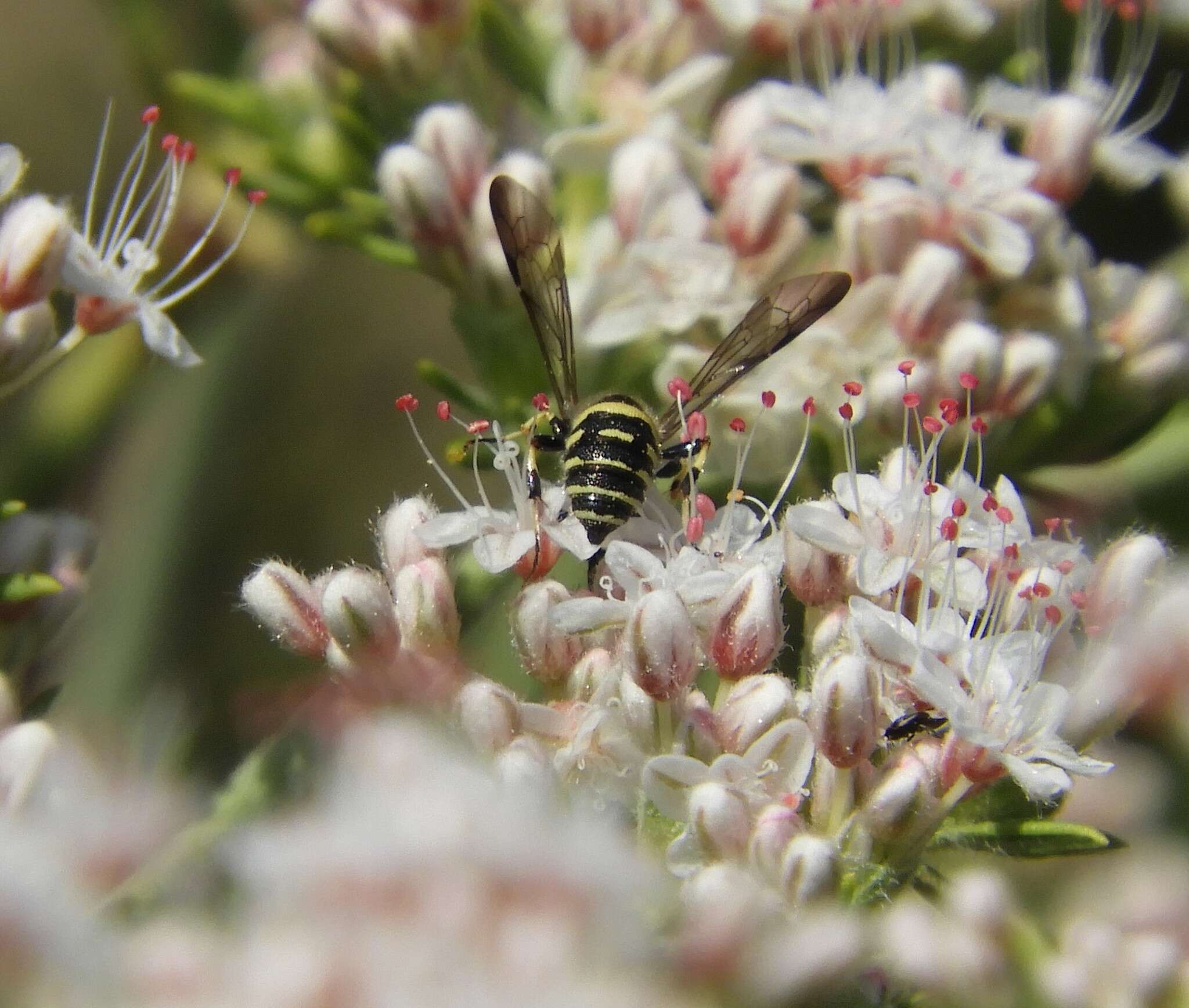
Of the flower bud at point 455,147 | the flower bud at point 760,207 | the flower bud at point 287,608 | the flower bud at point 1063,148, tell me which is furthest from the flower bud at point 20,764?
the flower bud at point 1063,148

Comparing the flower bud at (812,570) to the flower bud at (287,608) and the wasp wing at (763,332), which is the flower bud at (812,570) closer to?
the wasp wing at (763,332)

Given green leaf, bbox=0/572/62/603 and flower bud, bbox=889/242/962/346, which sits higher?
flower bud, bbox=889/242/962/346

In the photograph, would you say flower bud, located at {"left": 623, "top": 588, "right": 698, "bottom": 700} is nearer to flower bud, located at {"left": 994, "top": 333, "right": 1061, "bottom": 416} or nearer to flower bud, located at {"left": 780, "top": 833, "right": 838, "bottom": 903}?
flower bud, located at {"left": 780, "top": 833, "right": 838, "bottom": 903}

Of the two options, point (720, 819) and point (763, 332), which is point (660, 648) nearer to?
point (720, 819)

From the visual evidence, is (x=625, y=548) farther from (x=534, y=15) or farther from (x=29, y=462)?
(x=29, y=462)

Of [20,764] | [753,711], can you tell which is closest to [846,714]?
[753,711]

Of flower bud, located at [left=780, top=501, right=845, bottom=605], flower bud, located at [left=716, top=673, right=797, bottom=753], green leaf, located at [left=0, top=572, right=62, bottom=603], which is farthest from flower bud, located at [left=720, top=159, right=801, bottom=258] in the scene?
green leaf, located at [left=0, top=572, right=62, bottom=603]

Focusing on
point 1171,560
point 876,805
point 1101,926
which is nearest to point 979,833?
point 876,805
